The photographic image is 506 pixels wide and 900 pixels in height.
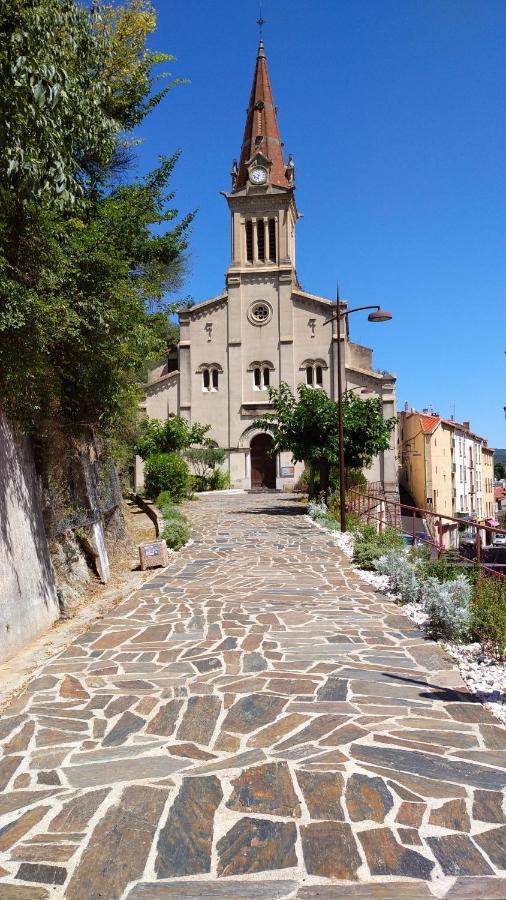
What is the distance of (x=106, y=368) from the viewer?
810cm

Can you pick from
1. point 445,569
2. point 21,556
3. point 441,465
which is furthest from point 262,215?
point 21,556

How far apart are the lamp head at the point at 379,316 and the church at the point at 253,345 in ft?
67.1

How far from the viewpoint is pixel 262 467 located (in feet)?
108

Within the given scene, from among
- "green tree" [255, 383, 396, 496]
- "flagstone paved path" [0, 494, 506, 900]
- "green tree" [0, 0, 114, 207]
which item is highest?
"green tree" [0, 0, 114, 207]

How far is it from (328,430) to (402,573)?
36.7ft

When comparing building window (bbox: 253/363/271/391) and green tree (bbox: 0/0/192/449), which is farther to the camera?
building window (bbox: 253/363/271/391)

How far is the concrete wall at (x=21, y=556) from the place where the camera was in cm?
584

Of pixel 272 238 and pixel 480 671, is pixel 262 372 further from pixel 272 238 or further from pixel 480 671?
pixel 480 671

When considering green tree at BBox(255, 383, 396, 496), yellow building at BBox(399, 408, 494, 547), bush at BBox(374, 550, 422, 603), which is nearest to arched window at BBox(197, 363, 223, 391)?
green tree at BBox(255, 383, 396, 496)

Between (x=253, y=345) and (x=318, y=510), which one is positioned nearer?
(x=318, y=510)

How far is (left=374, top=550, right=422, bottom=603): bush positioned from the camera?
25.2 ft

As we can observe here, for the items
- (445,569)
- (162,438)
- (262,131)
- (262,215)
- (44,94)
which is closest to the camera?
(44,94)

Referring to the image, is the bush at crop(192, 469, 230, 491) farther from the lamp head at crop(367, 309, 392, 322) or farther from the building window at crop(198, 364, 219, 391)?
→ the lamp head at crop(367, 309, 392, 322)

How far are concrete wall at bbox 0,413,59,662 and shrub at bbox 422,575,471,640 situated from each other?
457 cm
